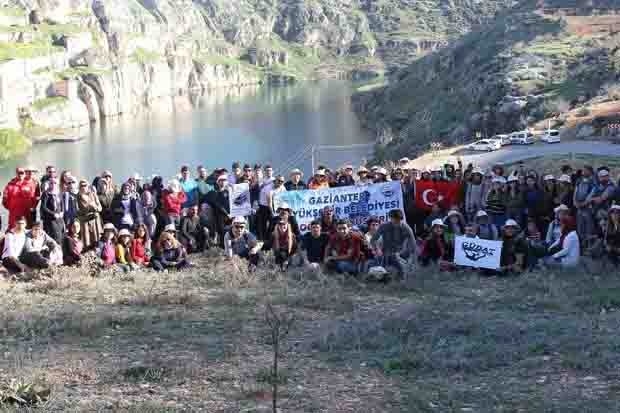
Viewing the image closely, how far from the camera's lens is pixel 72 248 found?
13367mm

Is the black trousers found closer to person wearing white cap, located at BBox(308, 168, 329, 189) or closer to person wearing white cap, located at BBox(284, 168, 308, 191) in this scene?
person wearing white cap, located at BBox(284, 168, 308, 191)

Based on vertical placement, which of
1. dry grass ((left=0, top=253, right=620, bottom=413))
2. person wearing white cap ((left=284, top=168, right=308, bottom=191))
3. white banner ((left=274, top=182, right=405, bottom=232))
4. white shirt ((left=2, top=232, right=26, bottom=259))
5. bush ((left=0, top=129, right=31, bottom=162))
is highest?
person wearing white cap ((left=284, top=168, right=308, bottom=191))

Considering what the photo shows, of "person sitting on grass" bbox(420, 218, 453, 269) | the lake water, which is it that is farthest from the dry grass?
the lake water

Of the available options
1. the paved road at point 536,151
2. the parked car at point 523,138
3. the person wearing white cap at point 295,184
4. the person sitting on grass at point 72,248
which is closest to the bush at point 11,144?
the parked car at point 523,138

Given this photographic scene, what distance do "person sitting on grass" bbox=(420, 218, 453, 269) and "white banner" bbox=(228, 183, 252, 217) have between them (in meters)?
3.67

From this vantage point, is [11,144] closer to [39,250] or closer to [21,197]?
[21,197]

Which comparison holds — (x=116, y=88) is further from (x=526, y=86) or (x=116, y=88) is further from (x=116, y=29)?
(x=526, y=86)

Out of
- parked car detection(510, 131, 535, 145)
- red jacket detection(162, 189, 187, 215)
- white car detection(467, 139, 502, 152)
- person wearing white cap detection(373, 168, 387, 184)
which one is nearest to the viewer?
red jacket detection(162, 189, 187, 215)

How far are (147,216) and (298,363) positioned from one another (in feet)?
22.6

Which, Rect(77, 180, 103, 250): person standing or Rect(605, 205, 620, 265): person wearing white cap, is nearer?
Rect(605, 205, 620, 265): person wearing white cap

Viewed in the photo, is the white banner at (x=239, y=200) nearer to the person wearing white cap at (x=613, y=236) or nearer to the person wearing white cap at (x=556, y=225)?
the person wearing white cap at (x=556, y=225)

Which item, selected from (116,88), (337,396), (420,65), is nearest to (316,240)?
(337,396)

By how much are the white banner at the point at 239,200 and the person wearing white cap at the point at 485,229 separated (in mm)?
4403

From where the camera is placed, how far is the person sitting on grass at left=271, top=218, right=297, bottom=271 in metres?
13.4
